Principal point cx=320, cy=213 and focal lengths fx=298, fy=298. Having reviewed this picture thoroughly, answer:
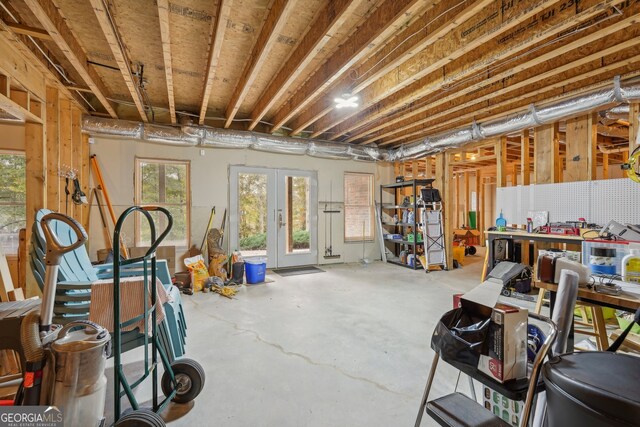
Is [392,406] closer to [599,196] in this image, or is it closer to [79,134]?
[599,196]

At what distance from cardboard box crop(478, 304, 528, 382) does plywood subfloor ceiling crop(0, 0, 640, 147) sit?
2.08 meters

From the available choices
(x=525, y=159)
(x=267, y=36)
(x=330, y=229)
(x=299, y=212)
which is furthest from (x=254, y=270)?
(x=525, y=159)

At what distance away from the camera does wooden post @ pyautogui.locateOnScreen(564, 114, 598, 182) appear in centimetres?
395

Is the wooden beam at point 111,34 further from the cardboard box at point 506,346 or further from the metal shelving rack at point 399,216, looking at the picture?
the metal shelving rack at point 399,216

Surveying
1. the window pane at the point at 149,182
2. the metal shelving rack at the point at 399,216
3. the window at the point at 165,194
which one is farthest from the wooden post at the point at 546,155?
the window pane at the point at 149,182

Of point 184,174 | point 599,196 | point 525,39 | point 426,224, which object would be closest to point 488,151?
point 426,224

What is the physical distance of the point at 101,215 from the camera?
4684mm

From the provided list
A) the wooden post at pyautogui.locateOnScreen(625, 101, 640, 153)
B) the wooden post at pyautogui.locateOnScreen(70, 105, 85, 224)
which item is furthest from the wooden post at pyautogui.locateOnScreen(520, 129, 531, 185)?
the wooden post at pyautogui.locateOnScreen(70, 105, 85, 224)

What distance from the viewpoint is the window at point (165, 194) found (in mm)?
5012

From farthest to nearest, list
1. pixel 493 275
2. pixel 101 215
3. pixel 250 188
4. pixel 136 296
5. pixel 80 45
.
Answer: pixel 250 188 → pixel 101 215 → pixel 493 275 → pixel 80 45 → pixel 136 296

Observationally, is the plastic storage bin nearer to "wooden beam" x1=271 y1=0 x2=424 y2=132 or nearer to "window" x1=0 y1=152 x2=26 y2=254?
"wooden beam" x1=271 y1=0 x2=424 y2=132

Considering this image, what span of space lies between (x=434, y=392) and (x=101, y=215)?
5121 millimetres

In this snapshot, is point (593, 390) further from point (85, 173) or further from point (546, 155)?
point (85, 173)

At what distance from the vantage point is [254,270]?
16.0 ft
